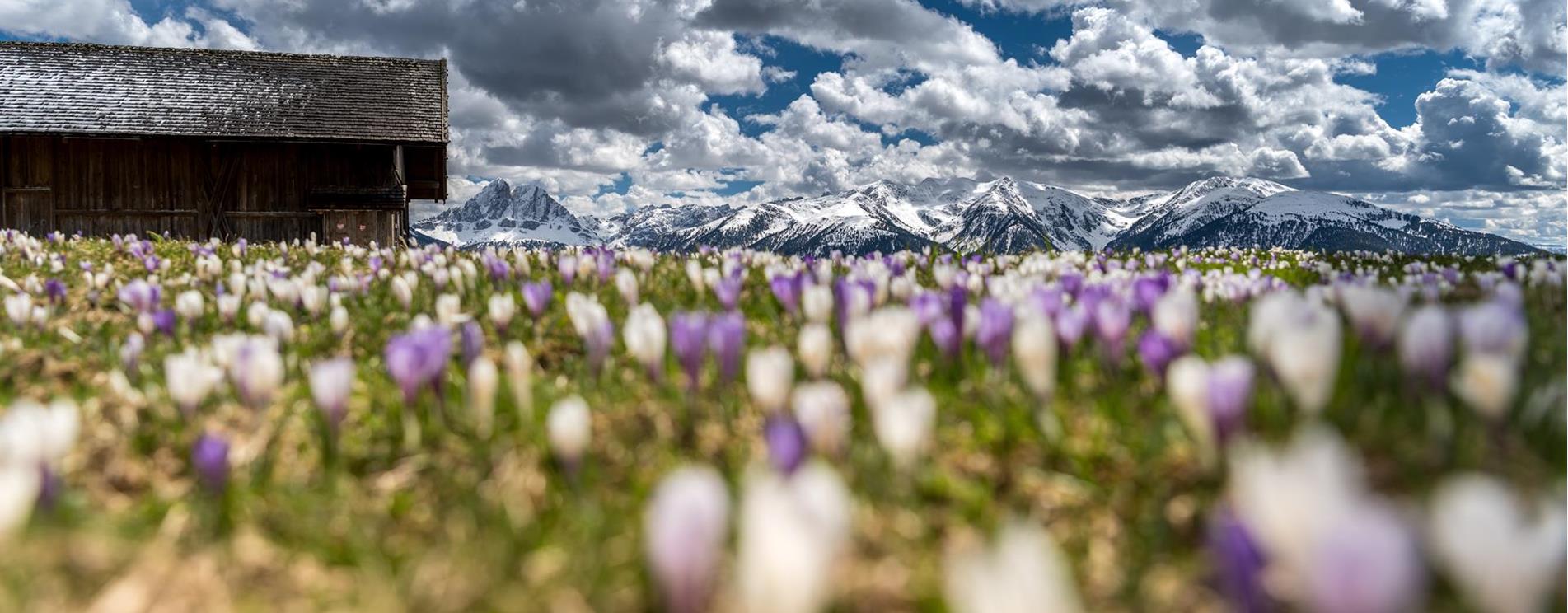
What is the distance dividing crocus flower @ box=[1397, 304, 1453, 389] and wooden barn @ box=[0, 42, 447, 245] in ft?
90.5

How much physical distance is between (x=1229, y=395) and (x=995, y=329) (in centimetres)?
Answer: 105

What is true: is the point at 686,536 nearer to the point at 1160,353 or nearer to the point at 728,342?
the point at 728,342

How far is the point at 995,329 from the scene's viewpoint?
2914mm

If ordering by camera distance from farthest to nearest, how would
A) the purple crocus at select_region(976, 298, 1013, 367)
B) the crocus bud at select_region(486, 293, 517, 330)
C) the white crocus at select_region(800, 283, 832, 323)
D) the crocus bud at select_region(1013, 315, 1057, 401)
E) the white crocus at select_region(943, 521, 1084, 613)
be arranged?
the crocus bud at select_region(486, 293, 517, 330) → the white crocus at select_region(800, 283, 832, 323) → the purple crocus at select_region(976, 298, 1013, 367) → the crocus bud at select_region(1013, 315, 1057, 401) → the white crocus at select_region(943, 521, 1084, 613)

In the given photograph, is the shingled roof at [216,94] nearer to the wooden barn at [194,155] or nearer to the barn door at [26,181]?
the wooden barn at [194,155]

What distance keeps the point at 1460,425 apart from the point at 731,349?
1.94 metres

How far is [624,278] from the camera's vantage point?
4.71 meters

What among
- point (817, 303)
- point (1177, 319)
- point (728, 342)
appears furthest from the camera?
point (817, 303)

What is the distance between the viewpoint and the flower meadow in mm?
1168

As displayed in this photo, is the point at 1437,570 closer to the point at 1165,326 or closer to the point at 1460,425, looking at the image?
the point at 1460,425

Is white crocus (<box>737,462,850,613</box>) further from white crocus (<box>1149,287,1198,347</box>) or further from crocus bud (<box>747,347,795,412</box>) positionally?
white crocus (<box>1149,287,1198,347</box>)

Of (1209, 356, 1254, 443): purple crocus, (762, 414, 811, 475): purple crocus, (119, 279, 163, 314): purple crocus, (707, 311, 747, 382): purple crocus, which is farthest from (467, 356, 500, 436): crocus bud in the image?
(119, 279, 163, 314): purple crocus

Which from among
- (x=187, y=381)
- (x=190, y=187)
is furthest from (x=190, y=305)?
(x=190, y=187)

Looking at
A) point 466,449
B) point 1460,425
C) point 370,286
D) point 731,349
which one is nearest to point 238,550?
point 466,449
